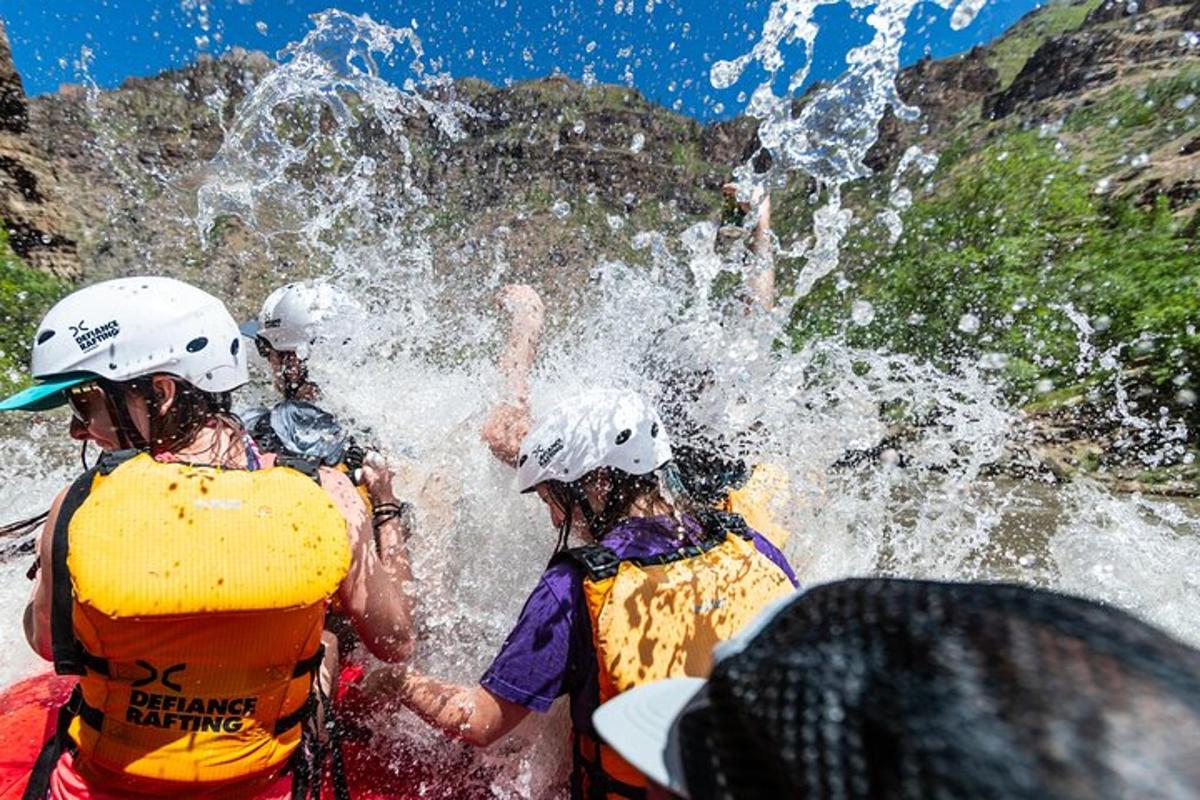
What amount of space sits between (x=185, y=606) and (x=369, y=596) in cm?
62

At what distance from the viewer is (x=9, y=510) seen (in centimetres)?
531

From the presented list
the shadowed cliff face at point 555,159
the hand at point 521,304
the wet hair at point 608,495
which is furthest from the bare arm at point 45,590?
the shadowed cliff face at point 555,159

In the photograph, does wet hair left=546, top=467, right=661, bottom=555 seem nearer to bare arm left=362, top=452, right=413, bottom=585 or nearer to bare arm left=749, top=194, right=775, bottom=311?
bare arm left=362, top=452, right=413, bottom=585

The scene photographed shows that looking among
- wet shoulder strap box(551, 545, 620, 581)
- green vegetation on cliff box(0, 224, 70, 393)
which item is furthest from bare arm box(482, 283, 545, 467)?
green vegetation on cliff box(0, 224, 70, 393)

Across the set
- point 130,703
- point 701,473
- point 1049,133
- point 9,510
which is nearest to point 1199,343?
point 701,473

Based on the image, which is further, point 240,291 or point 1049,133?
point 240,291

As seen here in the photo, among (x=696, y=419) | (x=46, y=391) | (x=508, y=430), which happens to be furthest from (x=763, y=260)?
(x=46, y=391)

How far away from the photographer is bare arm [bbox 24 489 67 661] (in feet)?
5.32

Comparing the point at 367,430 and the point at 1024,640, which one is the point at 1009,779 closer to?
the point at 1024,640

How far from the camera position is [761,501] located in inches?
130

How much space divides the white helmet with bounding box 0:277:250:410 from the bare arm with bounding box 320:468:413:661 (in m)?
0.53

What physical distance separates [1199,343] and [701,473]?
26.8 ft

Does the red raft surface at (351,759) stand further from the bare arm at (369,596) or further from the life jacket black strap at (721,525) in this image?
the life jacket black strap at (721,525)

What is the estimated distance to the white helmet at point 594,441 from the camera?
2250mm
